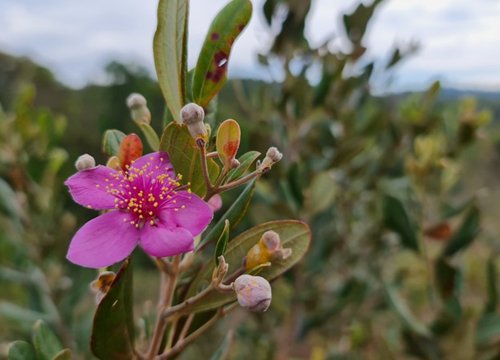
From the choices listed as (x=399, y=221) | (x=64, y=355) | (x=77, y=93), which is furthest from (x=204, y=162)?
(x=77, y=93)

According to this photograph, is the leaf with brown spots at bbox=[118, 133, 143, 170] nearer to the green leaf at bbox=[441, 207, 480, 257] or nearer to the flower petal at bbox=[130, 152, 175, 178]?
the flower petal at bbox=[130, 152, 175, 178]

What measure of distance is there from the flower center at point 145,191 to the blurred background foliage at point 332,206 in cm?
56

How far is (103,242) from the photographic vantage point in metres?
0.56

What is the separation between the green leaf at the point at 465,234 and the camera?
50.6 inches

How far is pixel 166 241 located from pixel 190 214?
0.04 m

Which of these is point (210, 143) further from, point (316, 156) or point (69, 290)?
point (69, 290)

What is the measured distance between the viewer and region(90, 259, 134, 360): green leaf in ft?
1.82

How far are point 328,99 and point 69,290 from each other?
37.1 inches

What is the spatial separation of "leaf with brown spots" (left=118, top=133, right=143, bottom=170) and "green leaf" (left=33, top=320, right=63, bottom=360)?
0.23m

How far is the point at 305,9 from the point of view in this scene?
1.46 metres

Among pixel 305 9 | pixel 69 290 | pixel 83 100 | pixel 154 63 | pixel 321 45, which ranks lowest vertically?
pixel 83 100

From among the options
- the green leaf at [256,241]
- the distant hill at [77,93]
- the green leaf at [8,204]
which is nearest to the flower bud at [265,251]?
the green leaf at [256,241]

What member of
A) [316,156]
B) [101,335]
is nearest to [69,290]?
[316,156]

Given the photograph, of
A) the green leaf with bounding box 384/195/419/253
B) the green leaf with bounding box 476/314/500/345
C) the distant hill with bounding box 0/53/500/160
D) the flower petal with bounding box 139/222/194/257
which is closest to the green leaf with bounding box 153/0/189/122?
the flower petal with bounding box 139/222/194/257
